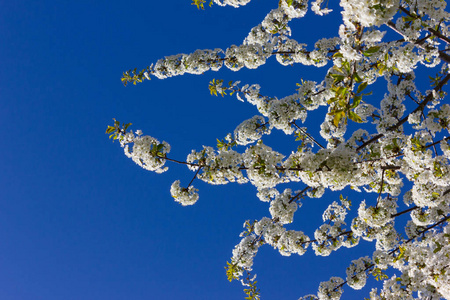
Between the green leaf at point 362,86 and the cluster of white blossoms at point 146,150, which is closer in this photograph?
the green leaf at point 362,86

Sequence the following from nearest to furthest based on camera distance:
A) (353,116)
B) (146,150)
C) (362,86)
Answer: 1. (362,86)
2. (353,116)
3. (146,150)

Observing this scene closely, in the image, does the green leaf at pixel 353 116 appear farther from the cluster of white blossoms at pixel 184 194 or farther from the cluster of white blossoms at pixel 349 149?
the cluster of white blossoms at pixel 184 194

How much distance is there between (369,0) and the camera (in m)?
2.75

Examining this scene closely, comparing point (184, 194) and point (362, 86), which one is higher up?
point (184, 194)

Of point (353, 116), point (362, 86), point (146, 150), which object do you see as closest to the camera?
point (362, 86)

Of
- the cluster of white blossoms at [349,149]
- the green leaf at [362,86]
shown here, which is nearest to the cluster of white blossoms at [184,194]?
the cluster of white blossoms at [349,149]

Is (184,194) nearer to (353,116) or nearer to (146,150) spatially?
(146,150)

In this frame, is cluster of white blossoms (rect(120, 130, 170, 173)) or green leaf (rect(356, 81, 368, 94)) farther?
cluster of white blossoms (rect(120, 130, 170, 173))

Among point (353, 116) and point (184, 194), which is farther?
point (184, 194)

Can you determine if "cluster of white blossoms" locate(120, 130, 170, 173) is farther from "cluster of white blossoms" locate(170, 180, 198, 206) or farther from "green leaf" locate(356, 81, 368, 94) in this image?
"green leaf" locate(356, 81, 368, 94)

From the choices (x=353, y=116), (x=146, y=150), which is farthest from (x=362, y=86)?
(x=146, y=150)

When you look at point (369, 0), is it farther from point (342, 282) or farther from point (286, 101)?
point (342, 282)

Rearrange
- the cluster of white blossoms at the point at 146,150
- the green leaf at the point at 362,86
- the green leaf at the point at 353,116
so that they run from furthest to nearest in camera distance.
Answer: the cluster of white blossoms at the point at 146,150, the green leaf at the point at 353,116, the green leaf at the point at 362,86

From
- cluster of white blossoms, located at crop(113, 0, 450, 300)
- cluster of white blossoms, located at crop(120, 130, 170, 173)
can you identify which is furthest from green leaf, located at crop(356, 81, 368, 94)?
cluster of white blossoms, located at crop(120, 130, 170, 173)
